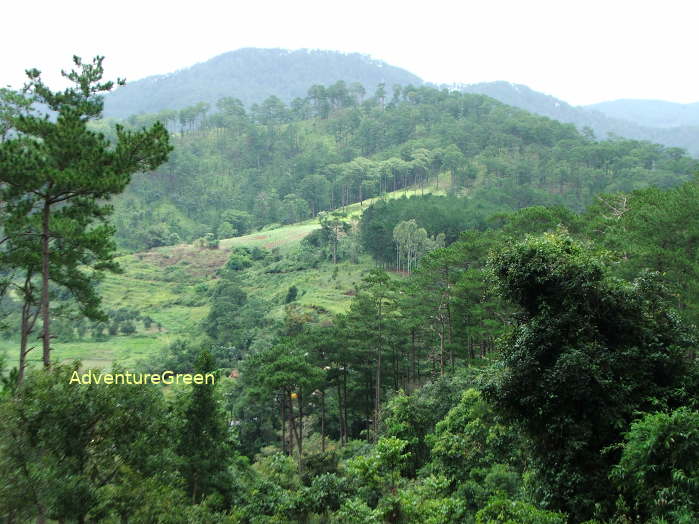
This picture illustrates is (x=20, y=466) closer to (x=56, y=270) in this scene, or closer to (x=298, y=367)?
(x=56, y=270)

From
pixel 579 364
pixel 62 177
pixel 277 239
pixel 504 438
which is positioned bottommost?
pixel 277 239

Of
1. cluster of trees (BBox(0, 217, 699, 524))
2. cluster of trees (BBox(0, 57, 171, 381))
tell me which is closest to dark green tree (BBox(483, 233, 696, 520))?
cluster of trees (BBox(0, 217, 699, 524))

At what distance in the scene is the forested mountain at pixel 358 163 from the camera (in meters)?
76.4

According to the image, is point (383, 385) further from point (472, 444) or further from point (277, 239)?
point (277, 239)

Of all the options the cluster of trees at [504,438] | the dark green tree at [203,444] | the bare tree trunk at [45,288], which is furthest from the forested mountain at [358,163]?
the bare tree trunk at [45,288]

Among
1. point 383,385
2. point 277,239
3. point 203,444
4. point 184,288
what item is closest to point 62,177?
point 203,444

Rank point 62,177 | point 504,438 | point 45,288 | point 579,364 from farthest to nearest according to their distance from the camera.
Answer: point 504,438 → point 45,288 → point 62,177 → point 579,364

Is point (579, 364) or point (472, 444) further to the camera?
point (472, 444)

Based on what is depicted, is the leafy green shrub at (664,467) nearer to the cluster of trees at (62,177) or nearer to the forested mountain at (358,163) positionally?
the cluster of trees at (62,177)

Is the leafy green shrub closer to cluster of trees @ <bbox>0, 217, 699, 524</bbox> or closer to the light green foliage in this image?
cluster of trees @ <bbox>0, 217, 699, 524</bbox>

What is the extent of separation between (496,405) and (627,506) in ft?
8.83

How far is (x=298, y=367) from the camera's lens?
804 inches

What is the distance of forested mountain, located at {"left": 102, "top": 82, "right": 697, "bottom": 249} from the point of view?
251 feet

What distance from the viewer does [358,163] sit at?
287ft
